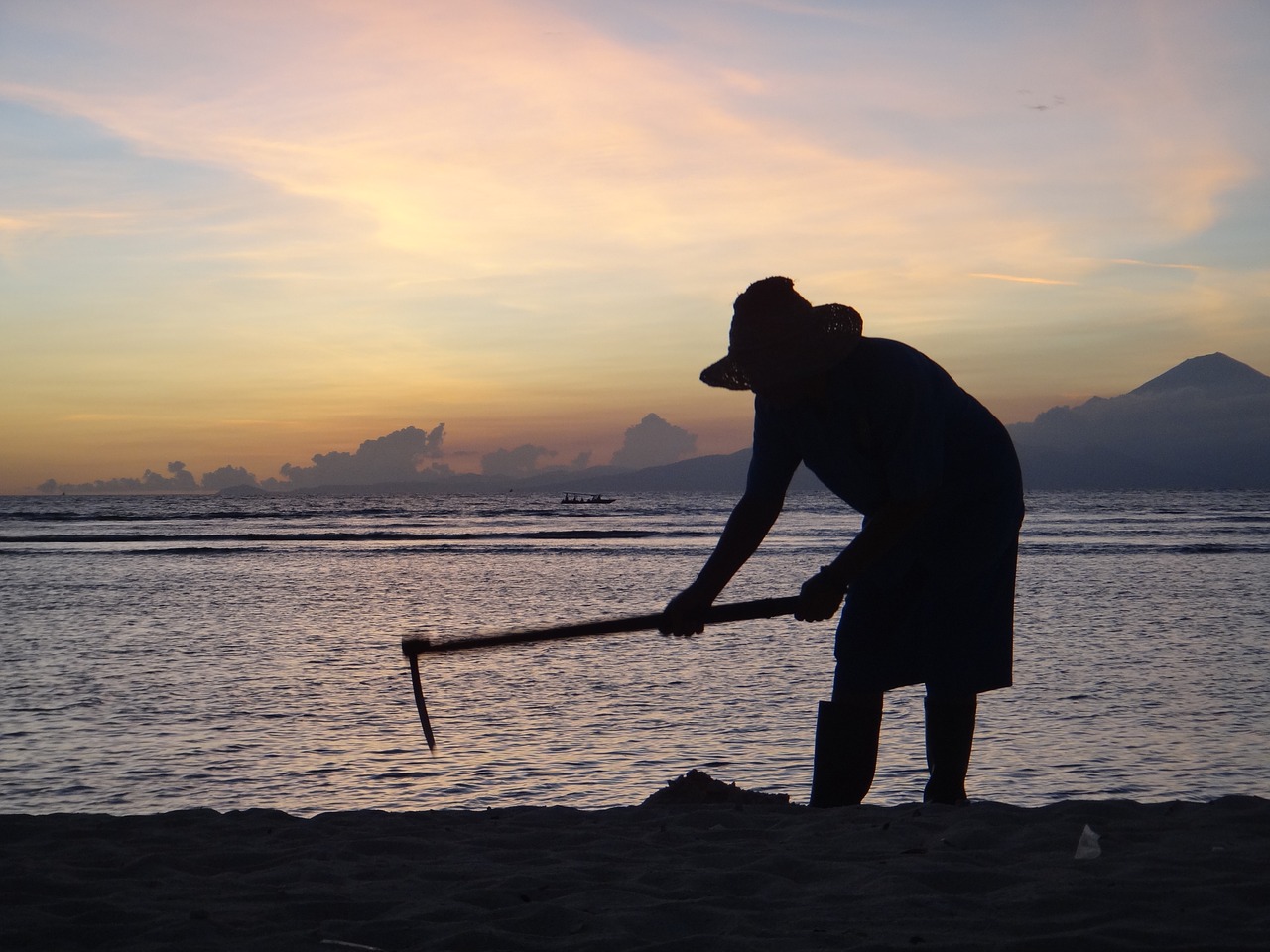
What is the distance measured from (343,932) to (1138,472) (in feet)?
615

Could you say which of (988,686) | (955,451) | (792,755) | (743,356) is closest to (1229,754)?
(792,755)

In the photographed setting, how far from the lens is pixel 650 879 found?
3.03 m

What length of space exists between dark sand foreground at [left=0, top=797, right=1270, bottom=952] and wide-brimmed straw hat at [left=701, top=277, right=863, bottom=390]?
1388 millimetres

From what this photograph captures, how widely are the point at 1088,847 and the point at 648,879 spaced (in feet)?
4.27

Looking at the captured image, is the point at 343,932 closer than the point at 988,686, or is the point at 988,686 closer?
the point at 343,932

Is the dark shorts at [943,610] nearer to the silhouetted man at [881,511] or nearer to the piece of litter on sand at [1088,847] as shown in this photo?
the silhouetted man at [881,511]

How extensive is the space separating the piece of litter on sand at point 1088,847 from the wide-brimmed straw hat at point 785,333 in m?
1.60

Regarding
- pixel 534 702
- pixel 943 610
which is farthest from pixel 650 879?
pixel 534 702

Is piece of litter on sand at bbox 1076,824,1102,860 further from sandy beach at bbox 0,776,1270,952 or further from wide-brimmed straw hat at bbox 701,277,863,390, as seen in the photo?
wide-brimmed straw hat at bbox 701,277,863,390

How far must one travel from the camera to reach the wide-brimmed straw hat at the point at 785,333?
2930 millimetres

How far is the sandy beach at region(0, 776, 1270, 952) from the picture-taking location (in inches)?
99.7

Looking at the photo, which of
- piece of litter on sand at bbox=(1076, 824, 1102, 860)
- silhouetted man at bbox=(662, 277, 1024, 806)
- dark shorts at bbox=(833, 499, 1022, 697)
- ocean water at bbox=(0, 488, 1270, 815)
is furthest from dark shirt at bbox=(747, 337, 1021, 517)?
ocean water at bbox=(0, 488, 1270, 815)

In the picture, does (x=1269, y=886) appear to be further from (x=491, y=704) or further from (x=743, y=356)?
(x=491, y=704)

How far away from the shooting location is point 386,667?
846cm
